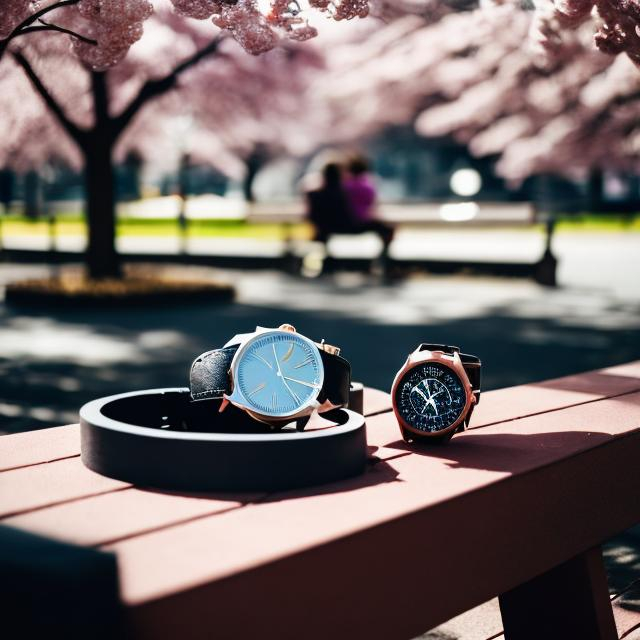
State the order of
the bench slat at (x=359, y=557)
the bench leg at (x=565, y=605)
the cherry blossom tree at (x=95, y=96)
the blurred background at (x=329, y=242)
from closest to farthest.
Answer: the bench slat at (x=359, y=557)
the bench leg at (x=565, y=605)
the blurred background at (x=329, y=242)
the cherry blossom tree at (x=95, y=96)

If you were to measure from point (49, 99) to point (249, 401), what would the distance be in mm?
10181

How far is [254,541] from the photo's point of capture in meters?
1.67

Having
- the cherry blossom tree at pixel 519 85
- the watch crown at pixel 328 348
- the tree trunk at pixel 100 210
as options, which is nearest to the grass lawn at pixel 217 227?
the cherry blossom tree at pixel 519 85

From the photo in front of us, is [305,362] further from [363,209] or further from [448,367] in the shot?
[363,209]

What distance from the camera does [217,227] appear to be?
35281 mm

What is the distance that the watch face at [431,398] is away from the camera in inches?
96.3

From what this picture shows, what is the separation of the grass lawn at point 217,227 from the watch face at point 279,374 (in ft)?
80.3

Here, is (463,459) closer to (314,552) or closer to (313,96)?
(314,552)

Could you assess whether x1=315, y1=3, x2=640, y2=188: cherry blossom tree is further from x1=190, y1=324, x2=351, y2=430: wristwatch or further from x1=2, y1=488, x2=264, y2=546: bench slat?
x1=2, y1=488, x2=264, y2=546: bench slat

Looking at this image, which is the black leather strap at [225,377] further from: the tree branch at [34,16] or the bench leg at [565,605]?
the tree branch at [34,16]

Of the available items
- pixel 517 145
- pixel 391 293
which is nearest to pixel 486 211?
pixel 517 145

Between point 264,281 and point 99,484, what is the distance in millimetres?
13472

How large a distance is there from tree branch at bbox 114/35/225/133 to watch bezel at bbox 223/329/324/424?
10903 millimetres

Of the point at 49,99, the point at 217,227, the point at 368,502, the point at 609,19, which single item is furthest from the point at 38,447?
the point at 217,227
